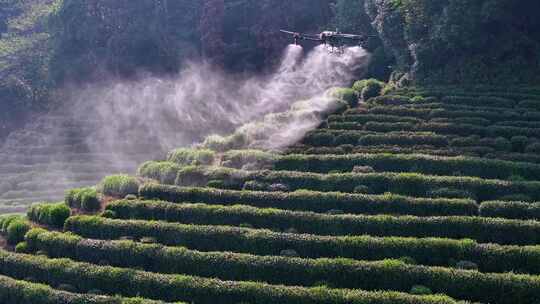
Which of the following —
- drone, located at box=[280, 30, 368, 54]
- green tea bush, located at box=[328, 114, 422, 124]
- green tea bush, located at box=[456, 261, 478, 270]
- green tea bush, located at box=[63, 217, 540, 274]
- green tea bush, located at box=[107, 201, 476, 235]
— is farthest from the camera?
drone, located at box=[280, 30, 368, 54]

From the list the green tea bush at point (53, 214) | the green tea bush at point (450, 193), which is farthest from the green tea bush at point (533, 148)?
the green tea bush at point (53, 214)

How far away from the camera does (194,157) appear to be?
40.2 metres

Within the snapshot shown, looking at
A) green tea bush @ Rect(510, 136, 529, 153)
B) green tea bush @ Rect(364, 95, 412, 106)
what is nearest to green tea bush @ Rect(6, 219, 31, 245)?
green tea bush @ Rect(364, 95, 412, 106)

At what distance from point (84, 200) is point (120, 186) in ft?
7.74

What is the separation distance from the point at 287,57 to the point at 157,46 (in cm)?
1619

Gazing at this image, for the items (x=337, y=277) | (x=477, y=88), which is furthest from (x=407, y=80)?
(x=337, y=277)

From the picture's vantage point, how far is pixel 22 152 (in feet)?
198

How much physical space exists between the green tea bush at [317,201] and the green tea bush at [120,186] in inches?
53.2

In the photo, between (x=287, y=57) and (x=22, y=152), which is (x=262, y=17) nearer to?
(x=287, y=57)

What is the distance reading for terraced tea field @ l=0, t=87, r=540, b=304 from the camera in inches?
1065

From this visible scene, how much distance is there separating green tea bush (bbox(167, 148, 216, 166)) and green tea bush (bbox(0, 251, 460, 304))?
11.0 m

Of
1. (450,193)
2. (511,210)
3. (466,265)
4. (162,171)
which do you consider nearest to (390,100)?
(450,193)

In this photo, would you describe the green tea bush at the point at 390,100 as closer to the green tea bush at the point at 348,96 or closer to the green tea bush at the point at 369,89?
the green tea bush at the point at 348,96

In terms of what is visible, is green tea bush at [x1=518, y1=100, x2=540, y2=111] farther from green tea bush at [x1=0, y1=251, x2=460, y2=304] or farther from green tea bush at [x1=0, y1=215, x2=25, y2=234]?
green tea bush at [x1=0, y1=215, x2=25, y2=234]
